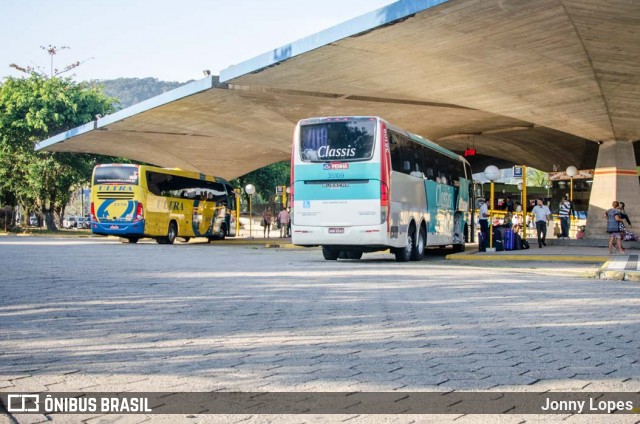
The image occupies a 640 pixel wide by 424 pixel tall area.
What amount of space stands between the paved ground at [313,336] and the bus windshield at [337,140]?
19.8ft

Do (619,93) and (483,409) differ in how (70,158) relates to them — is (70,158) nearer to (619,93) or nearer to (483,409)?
(619,93)

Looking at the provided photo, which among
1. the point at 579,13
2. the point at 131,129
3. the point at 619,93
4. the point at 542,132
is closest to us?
the point at 579,13

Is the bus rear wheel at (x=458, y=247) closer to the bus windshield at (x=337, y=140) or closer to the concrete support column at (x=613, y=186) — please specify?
the concrete support column at (x=613, y=186)

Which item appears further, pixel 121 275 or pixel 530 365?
pixel 121 275

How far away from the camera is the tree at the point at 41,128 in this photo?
46.8 m

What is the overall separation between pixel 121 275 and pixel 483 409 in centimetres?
1057

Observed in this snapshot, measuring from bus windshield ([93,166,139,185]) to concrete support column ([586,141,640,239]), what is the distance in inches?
717

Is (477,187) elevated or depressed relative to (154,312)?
elevated

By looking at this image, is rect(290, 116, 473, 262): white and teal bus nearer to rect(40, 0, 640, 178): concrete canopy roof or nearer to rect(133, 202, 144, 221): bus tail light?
rect(40, 0, 640, 178): concrete canopy roof

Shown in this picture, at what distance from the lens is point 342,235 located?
1872 cm

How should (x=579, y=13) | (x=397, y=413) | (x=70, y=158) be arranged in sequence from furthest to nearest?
1. (x=70, y=158)
2. (x=579, y=13)
3. (x=397, y=413)

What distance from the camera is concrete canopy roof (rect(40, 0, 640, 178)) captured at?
1786cm

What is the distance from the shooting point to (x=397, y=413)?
4.32m

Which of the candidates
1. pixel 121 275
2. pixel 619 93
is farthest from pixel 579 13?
pixel 121 275
